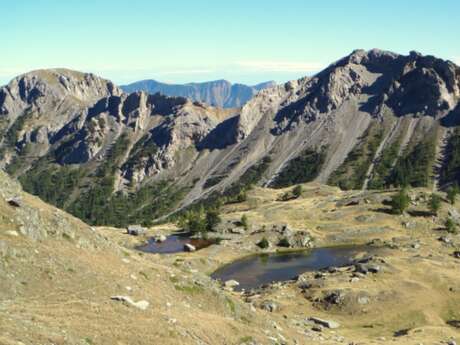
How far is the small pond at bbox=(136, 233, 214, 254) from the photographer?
170m

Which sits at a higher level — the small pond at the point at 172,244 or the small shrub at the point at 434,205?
the small shrub at the point at 434,205

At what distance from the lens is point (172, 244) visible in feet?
590

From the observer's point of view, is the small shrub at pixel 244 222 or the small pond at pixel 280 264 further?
the small shrub at pixel 244 222

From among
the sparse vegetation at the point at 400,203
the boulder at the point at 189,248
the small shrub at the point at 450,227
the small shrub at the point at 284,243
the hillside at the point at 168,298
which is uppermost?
the hillside at the point at 168,298

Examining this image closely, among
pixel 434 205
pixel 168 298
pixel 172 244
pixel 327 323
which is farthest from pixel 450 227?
pixel 168 298

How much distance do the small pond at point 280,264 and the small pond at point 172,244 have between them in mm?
22282

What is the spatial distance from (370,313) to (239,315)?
115 feet

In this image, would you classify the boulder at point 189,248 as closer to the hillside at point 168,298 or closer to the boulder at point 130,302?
the hillside at point 168,298

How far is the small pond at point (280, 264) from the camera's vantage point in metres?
135

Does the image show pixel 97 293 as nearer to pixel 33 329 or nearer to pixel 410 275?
pixel 33 329

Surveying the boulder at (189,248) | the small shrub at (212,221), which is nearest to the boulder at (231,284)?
the boulder at (189,248)

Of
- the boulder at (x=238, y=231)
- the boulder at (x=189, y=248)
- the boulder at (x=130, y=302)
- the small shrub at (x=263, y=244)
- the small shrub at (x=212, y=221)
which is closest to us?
the boulder at (x=130, y=302)

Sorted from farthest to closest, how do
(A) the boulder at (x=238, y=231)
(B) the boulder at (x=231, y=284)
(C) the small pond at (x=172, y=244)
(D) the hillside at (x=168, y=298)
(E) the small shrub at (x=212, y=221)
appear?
(E) the small shrub at (x=212, y=221) < (A) the boulder at (x=238, y=231) < (C) the small pond at (x=172, y=244) < (B) the boulder at (x=231, y=284) < (D) the hillside at (x=168, y=298)

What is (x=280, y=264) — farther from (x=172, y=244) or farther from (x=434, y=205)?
(x=434, y=205)
